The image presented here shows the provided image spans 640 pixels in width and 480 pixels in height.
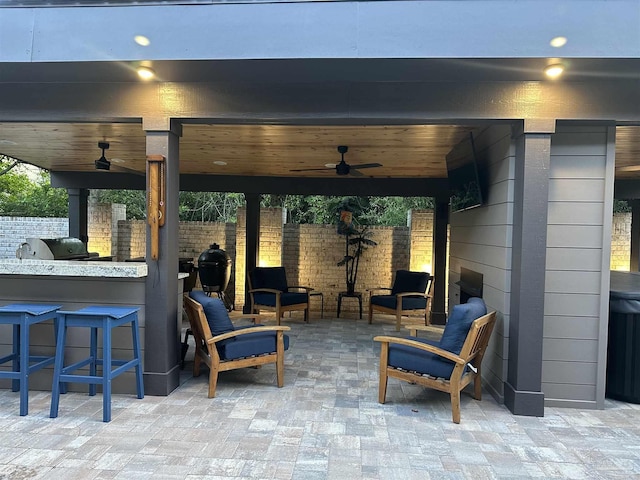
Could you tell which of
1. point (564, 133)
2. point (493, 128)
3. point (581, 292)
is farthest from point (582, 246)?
point (493, 128)

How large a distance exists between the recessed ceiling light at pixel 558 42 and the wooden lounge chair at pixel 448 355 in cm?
184

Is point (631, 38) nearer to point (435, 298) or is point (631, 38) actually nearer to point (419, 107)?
point (419, 107)

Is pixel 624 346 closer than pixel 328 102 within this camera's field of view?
No

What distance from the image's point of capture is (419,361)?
3084 millimetres

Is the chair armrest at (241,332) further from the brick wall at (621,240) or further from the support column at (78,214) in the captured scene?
the brick wall at (621,240)

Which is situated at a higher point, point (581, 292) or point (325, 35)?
point (325, 35)

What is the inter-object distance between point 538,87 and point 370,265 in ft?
16.1

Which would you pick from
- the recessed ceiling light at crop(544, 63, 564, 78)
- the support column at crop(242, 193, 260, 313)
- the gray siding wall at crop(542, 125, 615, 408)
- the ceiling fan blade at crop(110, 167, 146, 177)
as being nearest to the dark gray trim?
the gray siding wall at crop(542, 125, 615, 408)

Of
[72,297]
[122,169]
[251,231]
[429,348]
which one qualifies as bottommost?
[429,348]

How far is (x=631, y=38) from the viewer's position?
2.50 m

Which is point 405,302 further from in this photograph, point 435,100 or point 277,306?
point 435,100

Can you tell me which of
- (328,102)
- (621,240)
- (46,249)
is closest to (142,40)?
(328,102)

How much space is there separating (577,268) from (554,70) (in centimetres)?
151

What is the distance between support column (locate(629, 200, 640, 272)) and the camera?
24.3ft
